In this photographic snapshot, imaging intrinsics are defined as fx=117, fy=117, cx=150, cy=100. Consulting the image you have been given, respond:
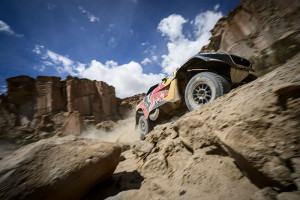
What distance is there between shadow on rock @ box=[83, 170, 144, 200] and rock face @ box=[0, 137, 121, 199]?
220mm

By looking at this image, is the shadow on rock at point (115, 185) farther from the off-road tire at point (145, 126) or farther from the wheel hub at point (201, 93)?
the off-road tire at point (145, 126)

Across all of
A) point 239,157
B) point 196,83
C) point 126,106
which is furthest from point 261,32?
point 126,106

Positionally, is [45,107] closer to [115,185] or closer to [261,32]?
[115,185]

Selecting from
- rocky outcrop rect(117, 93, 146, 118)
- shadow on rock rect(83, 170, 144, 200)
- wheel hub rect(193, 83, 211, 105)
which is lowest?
shadow on rock rect(83, 170, 144, 200)

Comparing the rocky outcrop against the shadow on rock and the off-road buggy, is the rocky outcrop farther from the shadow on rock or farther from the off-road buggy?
the shadow on rock

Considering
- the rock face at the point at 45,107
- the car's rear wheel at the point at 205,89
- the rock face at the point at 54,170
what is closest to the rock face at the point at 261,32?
the car's rear wheel at the point at 205,89

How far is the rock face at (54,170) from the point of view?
4.06ft

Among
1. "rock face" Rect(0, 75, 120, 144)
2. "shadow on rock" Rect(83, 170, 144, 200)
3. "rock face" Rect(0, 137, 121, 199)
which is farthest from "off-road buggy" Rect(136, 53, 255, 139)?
"rock face" Rect(0, 75, 120, 144)

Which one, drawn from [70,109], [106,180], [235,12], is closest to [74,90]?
[70,109]

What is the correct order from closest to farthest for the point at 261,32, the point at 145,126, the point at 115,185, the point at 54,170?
the point at 54,170 → the point at 115,185 → the point at 145,126 → the point at 261,32

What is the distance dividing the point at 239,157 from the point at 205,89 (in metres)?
1.70

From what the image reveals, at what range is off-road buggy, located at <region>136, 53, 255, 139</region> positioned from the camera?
248cm

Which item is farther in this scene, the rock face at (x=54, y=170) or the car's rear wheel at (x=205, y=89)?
the car's rear wheel at (x=205, y=89)

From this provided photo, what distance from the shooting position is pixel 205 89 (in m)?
2.56
